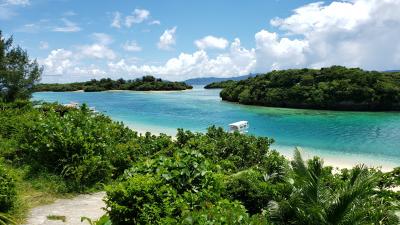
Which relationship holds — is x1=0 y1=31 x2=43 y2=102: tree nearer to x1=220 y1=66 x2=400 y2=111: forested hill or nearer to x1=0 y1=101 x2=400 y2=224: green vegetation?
x1=0 y1=101 x2=400 y2=224: green vegetation

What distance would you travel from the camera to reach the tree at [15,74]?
35.8m

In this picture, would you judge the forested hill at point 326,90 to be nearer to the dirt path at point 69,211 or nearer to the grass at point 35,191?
the grass at point 35,191

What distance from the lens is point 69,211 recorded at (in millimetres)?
8938

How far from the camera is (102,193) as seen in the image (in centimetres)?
1082

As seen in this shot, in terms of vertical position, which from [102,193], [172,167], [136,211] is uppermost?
[172,167]

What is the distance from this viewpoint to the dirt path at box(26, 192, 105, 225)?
8.22 m

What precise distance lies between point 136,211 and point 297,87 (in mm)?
72546

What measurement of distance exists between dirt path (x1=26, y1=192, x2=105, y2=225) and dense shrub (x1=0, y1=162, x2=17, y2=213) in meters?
0.49

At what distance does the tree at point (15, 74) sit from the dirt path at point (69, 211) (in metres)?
29.1

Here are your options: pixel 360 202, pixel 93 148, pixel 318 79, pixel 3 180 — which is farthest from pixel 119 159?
pixel 318 79

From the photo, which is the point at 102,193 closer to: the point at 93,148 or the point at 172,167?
the point at 93,148

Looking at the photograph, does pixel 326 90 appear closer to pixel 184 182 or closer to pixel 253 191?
pixel 253 191

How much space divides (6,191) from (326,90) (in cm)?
6932

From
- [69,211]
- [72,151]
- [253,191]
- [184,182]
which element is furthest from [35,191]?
[253,191]
